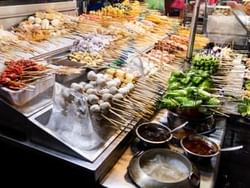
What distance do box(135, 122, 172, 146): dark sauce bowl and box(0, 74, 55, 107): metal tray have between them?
77 cm

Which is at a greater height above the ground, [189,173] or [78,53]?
[78,53]

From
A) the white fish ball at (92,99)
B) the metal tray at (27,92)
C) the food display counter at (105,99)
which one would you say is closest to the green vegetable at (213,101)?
the food display counter at (105,99)

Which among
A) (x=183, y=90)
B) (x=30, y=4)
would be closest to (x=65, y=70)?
(x=183, y=90)

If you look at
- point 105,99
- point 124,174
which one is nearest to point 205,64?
point 105,99

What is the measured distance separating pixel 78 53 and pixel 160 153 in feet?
5.22

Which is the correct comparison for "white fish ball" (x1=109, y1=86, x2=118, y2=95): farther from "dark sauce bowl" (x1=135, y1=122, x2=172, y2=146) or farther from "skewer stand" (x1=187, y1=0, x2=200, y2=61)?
A: "skewer stand" (x1=187, y1=0, x2=200, y2=61)

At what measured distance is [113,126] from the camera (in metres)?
1.93

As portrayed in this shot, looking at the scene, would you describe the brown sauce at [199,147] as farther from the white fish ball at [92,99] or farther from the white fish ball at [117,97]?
the white fish ball at [92,99]

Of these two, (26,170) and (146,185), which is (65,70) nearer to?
(26,170)

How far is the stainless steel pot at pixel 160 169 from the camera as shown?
4.85ft

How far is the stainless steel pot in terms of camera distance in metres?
1.48

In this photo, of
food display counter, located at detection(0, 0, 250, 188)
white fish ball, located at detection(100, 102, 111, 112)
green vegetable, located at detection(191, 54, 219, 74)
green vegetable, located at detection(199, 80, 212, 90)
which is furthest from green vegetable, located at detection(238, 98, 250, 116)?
white fish ball, located at detection(100, 102, 111, 112)

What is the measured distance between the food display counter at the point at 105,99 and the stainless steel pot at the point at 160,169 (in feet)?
0.05

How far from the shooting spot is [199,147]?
1814 millimetres
